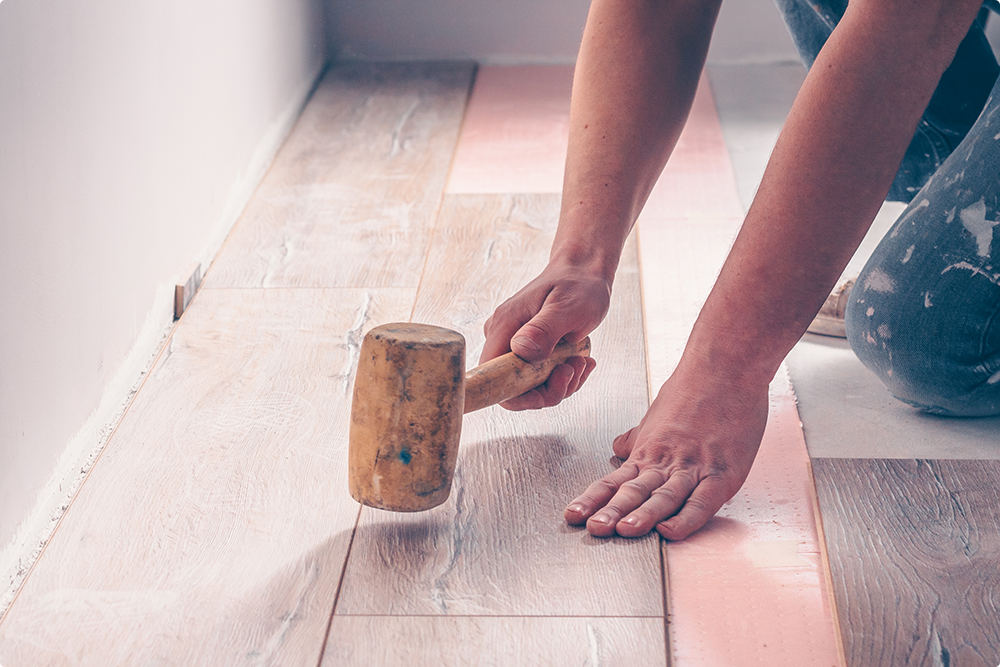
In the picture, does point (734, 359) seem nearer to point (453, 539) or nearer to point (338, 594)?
point (453, 539)

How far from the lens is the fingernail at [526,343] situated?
44.9 inches

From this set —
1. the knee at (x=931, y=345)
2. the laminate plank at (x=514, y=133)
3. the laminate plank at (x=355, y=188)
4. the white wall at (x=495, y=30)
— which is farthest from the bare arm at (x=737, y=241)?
the white wall at (x=495, y=30)

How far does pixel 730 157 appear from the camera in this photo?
2.45m

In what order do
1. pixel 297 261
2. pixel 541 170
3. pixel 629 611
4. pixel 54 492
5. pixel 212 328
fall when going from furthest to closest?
pixel 541 170, pixel 297 261, pixel 212 328, pixel 54 492, pixel 629 611

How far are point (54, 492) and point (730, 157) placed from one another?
1.77 meters

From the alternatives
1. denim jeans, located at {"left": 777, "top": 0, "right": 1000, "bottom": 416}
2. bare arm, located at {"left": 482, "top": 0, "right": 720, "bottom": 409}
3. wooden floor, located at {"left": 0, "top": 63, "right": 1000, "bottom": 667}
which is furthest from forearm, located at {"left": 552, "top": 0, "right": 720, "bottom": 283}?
denim jeans, located at {"left": 777, "top": 0, "right": 1000, "bottom": 416}

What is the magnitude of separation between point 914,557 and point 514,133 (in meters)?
1.81

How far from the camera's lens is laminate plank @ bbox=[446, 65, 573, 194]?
7.55 ft

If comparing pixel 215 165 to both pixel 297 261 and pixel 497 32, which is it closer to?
pixel 297 261

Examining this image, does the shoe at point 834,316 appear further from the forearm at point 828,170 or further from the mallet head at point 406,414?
the mallet head at point 406,414

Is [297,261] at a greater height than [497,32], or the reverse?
[297,261]

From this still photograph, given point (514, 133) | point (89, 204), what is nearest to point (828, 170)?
point (89, 204)

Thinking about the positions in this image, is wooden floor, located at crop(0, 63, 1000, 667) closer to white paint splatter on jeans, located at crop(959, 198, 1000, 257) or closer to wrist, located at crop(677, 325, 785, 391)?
wrist, located at crop(677, 325, 785, 391)

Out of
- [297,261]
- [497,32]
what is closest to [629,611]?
[297,261]
